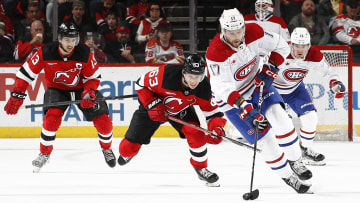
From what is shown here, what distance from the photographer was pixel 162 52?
7387 millimetres

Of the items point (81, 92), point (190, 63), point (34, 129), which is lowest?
point (34, 129)

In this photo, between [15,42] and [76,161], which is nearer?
[76,161]

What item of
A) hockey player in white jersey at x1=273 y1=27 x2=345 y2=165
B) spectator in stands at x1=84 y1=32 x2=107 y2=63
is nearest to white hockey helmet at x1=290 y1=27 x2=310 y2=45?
hockey player in white jersey at x1=273 y1=27 x2=345 y2=165

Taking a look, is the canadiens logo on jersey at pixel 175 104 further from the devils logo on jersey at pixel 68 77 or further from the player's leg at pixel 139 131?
the devils logo on jersey at pixel 68 77

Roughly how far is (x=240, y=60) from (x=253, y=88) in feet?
1.03

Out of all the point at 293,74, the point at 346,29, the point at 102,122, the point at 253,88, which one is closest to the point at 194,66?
the point at 253,88

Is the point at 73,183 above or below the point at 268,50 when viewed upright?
below

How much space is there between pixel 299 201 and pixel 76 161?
2.49 meters

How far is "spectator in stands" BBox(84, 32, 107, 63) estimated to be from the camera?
7.34m

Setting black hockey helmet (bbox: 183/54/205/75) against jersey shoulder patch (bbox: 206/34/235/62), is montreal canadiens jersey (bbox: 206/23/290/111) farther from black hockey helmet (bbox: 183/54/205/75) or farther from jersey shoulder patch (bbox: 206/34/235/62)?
black hockey helmet (bbox: 183/54/205/75)

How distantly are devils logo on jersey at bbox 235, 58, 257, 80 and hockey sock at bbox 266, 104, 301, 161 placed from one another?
274 millimetres

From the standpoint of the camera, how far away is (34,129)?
732 cm

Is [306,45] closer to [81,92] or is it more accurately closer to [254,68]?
[254,68]

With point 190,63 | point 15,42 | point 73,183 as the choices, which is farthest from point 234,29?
point 15,42
